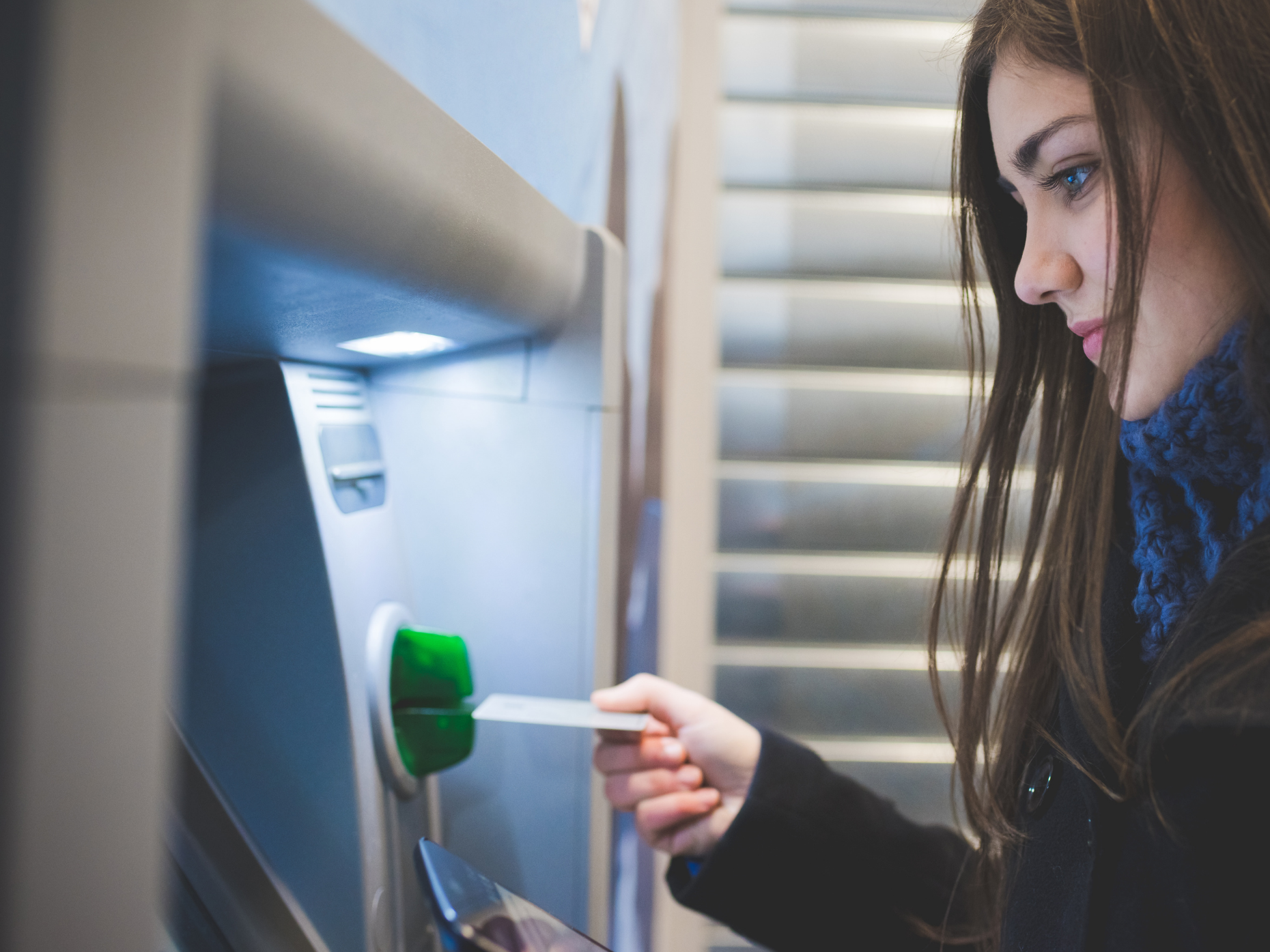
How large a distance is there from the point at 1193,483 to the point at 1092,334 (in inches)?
6.3

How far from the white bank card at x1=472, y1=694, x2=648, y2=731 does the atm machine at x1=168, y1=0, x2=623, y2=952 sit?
0.18 ft

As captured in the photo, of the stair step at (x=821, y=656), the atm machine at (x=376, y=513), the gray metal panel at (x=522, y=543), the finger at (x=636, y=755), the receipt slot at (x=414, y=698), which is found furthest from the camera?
the stair step at (x=821, y=656)

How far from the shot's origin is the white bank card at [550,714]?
29.2 inches

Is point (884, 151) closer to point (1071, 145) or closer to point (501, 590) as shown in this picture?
point (1071, 145)

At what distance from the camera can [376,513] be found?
2.64ft

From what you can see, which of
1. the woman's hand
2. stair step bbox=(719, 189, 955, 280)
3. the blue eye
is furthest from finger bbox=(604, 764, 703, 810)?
stair step bbox=(719, 189, 955, 280)

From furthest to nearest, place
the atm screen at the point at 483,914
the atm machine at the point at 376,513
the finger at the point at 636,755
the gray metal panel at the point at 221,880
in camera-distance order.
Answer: the finger at the point at 636,755 → the gray metal panel at the point at 221,880 → the atm screen at the point at 483,914 → the atm machine at the point at 376,513

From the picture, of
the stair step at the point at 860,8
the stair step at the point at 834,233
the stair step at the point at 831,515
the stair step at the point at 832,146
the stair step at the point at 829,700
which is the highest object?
the stair step at the point at 860,8

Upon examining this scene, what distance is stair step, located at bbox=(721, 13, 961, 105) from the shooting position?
1914 mm

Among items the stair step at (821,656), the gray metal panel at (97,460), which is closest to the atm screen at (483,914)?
the gray metal panel at (97,460)

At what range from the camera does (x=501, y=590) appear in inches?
35.4

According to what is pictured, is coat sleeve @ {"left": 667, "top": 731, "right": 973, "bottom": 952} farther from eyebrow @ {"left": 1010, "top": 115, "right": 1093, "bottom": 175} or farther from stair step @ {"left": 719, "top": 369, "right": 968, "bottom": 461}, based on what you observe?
stair step @ {"left": 719, "top": 369, "right": 968, "bottom": 461}

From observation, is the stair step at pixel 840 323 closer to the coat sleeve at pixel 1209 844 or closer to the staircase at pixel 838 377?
the staircase at pixel 838 377

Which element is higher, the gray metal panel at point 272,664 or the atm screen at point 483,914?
the gray metal panel at point 272,664
